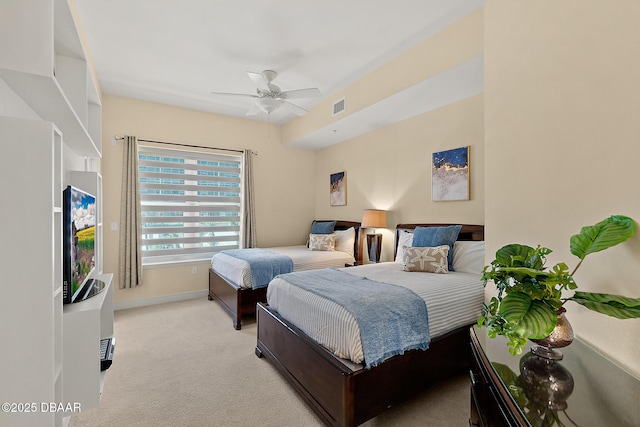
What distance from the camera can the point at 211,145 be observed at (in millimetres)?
4727

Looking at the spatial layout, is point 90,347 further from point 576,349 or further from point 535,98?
point 535,98

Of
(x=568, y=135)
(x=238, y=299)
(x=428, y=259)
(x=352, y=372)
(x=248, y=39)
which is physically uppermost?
(x=248, y=39)

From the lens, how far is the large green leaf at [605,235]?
104 cm

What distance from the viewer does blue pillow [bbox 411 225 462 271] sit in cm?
309

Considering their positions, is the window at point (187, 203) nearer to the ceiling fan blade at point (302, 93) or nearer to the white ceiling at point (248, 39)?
the white ceiling at point (248, 39)

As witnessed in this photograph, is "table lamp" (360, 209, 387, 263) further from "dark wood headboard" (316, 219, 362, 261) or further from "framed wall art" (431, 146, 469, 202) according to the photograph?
"framed wall art" (431, 146, 469, 202)

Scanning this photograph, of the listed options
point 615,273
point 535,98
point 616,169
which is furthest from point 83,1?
point 615,273

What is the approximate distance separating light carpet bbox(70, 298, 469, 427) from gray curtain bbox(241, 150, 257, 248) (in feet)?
6.29

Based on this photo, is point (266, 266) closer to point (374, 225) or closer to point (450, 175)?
point (374, 225)

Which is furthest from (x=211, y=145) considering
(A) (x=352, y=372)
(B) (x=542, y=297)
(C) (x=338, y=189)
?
(B) (x=542, y=297)

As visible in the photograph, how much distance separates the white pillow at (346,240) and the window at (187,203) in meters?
1.76

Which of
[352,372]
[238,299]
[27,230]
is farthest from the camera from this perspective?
[238,299]

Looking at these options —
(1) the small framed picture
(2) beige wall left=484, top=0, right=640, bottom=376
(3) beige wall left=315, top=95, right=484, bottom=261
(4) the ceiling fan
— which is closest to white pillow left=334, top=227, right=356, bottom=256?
(3) beige wall left=315, top=95, right=484, bottom=261

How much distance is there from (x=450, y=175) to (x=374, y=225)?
116 cm
